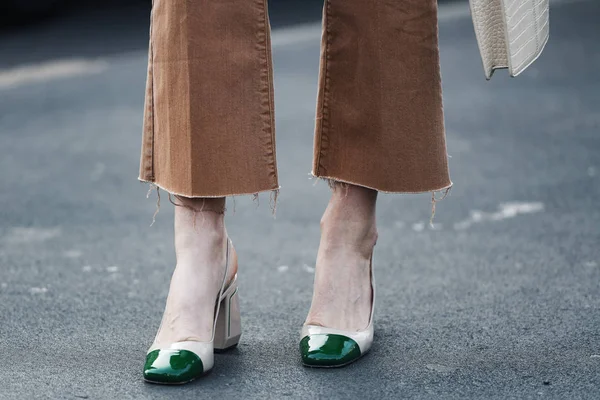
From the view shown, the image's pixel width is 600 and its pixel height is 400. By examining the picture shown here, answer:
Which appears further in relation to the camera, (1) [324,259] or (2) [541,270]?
(2) [541,270]

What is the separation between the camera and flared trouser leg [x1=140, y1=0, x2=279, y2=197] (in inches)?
60.9

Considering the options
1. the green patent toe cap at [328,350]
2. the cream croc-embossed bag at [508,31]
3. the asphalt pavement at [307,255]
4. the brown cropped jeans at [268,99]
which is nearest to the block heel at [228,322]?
the asphalt pavement at [307,255]

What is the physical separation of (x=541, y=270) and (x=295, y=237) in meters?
0.65

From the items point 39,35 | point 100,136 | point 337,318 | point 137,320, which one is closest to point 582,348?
point 337,318

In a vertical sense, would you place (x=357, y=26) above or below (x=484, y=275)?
above

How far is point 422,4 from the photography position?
165cm

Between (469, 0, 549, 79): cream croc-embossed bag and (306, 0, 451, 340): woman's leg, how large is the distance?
86mm

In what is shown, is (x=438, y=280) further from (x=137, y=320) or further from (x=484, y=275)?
(x=137, y=320)

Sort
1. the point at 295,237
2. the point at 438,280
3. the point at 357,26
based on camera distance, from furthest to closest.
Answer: the point at 295,237
the point at 438,280
the point at 357,26

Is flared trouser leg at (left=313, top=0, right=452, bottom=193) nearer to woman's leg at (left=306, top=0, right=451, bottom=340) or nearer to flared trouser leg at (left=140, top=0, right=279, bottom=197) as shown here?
woman's leg at (left=306, top=0, right=451, bottom=340)

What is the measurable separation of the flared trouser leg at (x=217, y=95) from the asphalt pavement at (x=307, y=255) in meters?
0.32

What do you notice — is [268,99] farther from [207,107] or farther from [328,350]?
[328,350]

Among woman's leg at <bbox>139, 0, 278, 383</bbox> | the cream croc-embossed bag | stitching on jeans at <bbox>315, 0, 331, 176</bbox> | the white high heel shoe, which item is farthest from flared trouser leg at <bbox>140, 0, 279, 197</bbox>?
the cream croc-embossed bag

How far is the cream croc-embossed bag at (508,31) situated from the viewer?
5.25ft
